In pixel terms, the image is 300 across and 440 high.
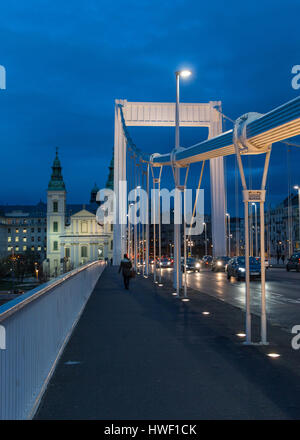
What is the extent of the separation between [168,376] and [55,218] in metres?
136

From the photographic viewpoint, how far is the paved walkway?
18.2ft

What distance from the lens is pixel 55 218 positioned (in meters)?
140

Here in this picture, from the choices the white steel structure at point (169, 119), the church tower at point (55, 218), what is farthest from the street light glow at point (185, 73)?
the church tower at point (55, 218)

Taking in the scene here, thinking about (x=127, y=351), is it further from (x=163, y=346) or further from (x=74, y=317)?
(x=74, y=317)

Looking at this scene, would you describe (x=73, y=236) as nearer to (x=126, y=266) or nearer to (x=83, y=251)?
(x=83, y=251)

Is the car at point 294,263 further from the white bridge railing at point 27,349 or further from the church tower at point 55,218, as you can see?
the church tower at point 55,218

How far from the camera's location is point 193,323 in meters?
12.4

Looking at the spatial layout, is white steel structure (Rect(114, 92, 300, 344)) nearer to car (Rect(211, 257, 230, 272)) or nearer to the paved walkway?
the paved walkway

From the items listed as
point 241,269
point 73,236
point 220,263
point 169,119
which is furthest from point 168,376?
point 73,236

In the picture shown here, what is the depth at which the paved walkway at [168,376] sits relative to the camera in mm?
5551

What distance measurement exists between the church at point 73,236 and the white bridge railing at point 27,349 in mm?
121493

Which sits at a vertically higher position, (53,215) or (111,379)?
(53,215)
